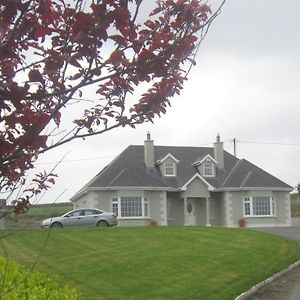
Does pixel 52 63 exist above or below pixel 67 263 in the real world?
above

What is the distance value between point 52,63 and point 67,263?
11361 mm

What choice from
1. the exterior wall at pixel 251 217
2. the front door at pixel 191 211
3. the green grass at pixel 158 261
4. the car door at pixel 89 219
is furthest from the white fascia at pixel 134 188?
the green grass at pixel 158 261

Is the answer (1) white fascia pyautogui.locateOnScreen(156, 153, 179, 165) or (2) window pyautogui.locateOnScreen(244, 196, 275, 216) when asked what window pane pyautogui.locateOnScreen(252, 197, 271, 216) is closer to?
(2) window pyautogui.locateOnScreen(244, 196, 275, 216)

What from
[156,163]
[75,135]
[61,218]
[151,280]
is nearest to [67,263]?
[151,280]

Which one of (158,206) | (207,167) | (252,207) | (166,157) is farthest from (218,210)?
(166,157)

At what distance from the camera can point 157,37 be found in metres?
3.18

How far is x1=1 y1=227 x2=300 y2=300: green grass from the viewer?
10602 mm

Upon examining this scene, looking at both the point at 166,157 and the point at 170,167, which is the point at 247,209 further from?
the point at 166,157

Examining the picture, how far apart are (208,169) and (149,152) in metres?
4.62

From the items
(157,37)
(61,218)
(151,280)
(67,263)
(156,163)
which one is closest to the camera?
(157,37)

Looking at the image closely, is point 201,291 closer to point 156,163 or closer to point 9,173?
point 9,173

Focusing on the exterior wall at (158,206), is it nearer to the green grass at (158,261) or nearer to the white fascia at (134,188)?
the white fascia at (134,188)

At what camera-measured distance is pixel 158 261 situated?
44.5 feet

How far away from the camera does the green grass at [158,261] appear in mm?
10602
